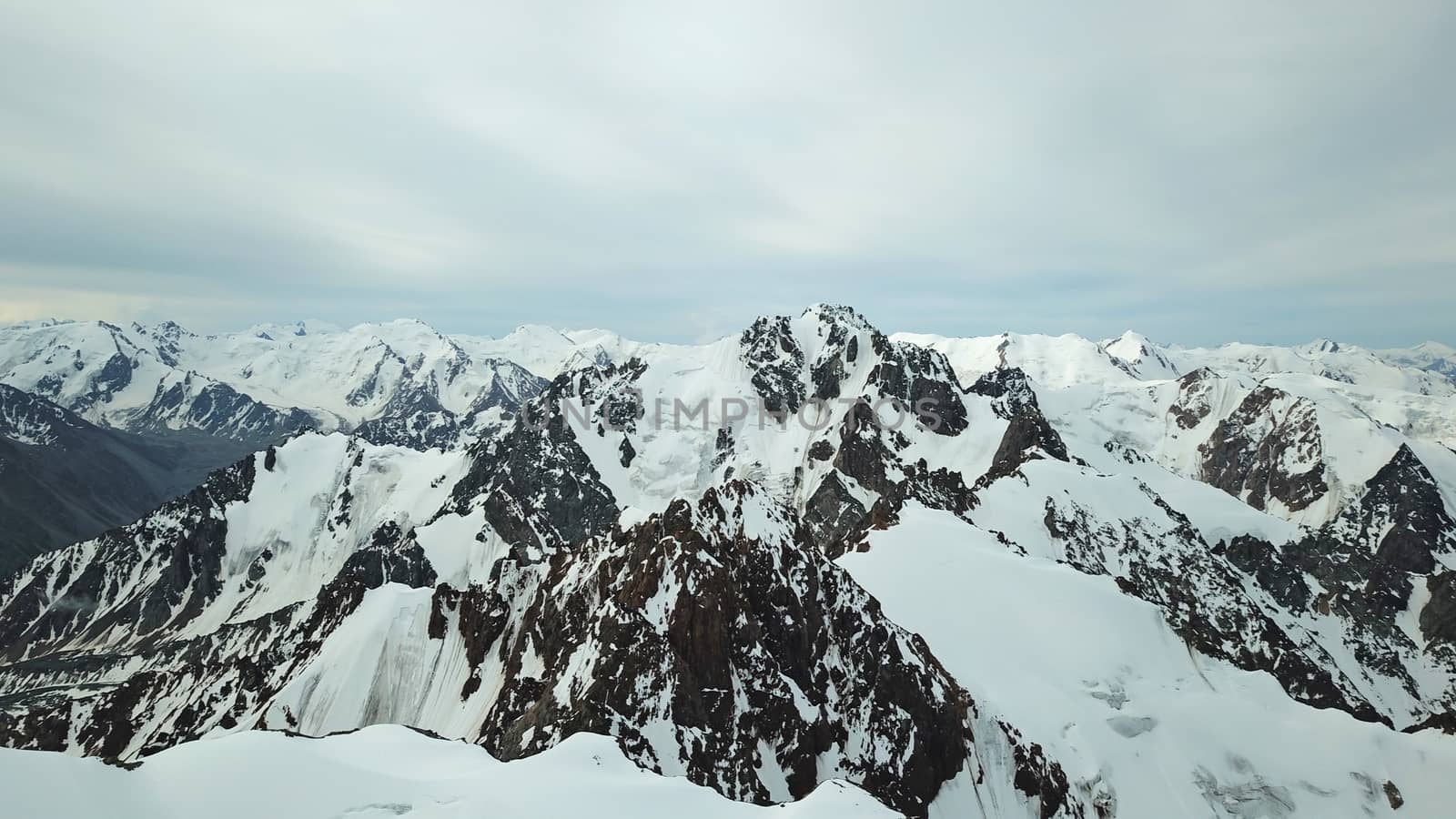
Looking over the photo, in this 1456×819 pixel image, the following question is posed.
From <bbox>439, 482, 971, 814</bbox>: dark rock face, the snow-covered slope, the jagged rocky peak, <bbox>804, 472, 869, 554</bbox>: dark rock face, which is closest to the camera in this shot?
the jagged rocky peak

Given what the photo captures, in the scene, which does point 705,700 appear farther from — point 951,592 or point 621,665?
point 951,592

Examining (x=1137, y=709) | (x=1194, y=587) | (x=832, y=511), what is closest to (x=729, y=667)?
(x=1137, y=709)

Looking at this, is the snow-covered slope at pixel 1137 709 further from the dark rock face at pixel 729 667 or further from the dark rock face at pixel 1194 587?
the dark rock face at pixel 1194 587

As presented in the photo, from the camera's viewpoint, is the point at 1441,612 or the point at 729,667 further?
the point at 1441,612

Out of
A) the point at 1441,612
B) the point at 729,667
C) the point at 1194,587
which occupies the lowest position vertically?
the point at 1441,612

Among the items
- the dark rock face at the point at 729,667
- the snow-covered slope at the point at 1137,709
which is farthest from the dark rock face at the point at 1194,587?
the dark rock face at the point at 729,667

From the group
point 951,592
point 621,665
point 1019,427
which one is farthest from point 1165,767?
point 1019,427

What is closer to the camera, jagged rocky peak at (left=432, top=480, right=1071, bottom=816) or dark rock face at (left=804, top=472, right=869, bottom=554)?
jagged rocky peak at (left=432, top=480, right=1071, bottom=816)

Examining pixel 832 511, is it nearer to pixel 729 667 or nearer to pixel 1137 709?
pixel 1137 709

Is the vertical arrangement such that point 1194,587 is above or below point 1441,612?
above

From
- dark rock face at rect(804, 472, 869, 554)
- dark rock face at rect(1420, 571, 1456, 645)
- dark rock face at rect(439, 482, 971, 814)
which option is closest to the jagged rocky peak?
dark rock face at rect(439, 482, 971, 814)

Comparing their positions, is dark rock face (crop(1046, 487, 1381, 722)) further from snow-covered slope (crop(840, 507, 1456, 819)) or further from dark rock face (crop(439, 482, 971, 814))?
dark rock face (crop(439, 482, 971, 814))
